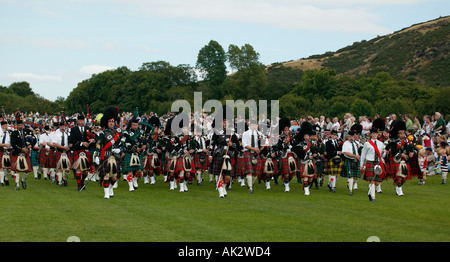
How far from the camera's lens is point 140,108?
294ft

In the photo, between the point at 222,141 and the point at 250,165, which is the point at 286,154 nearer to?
the point at 250,165

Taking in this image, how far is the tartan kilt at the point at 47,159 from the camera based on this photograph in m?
19.4

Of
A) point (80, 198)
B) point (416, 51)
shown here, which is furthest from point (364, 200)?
point (416, 51)

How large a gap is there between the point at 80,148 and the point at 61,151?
1593 millimetres

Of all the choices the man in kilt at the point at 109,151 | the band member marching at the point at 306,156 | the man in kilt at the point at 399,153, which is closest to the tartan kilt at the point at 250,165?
the band member marching at the point at 306,156

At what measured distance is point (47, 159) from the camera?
2023cm

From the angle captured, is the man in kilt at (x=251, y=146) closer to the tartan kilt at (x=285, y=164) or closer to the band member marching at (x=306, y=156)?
the tartan kilt at (x=285, y=164)

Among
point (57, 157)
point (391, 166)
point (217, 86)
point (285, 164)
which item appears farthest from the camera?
point (217, 86)

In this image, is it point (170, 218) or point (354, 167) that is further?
point (354, 167)

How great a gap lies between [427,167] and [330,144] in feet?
21.8

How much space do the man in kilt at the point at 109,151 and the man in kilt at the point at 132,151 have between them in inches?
14.9

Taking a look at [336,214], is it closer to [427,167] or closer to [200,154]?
[200,154]

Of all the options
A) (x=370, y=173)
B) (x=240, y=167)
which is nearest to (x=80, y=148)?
(x=240, y=167)

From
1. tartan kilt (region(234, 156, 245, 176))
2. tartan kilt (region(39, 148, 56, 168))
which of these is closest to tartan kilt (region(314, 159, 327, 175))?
tartan kilt (region(234, 156, 245, 176))
